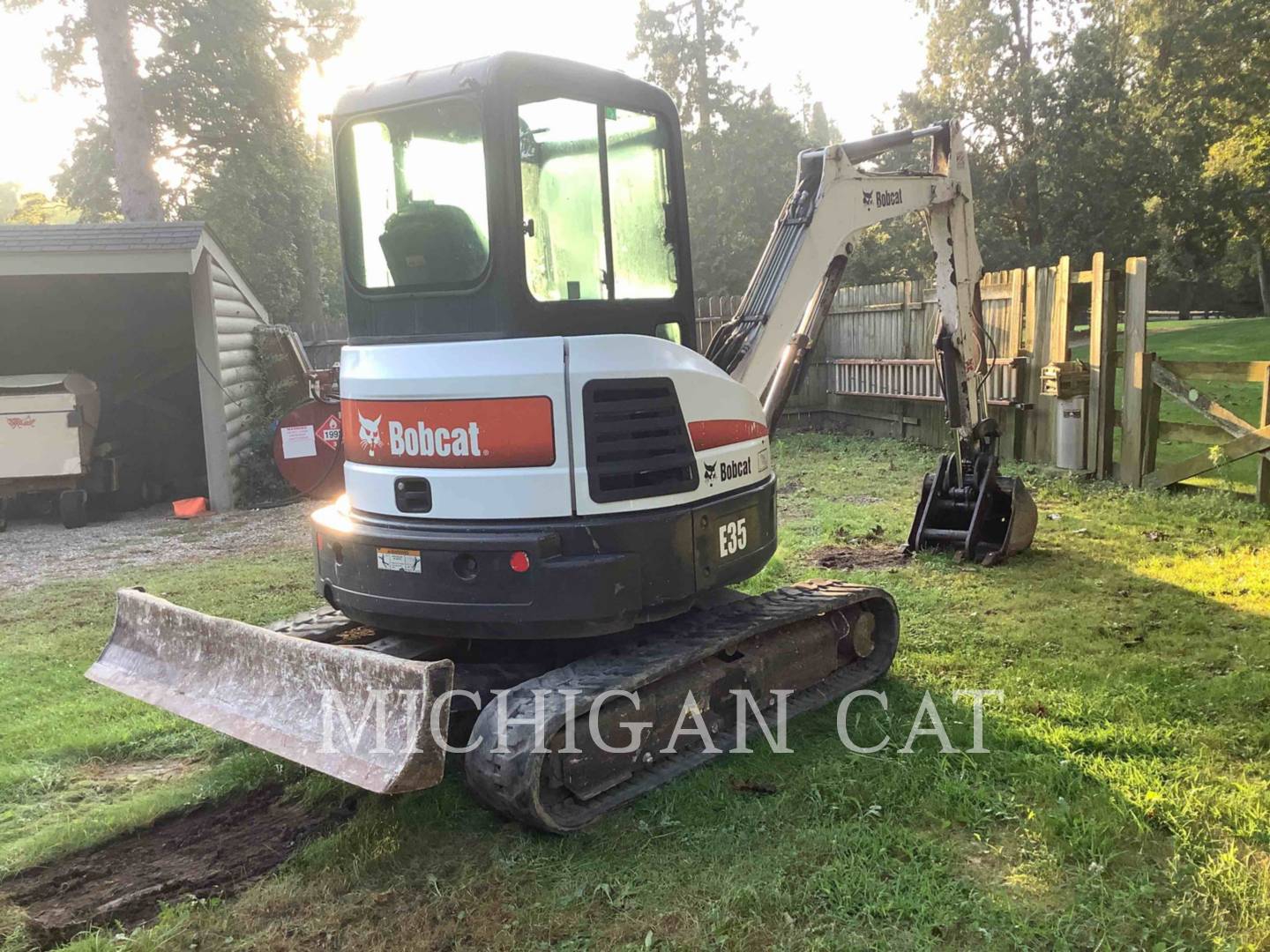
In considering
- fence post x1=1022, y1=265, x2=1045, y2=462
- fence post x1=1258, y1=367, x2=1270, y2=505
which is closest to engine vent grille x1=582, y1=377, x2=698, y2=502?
fence post x1=1258, y1=367, x2=1270, y2=505

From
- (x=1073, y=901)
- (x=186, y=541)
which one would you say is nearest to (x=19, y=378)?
(x=186, y=541)

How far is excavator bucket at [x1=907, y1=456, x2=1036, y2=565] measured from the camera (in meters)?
6.86

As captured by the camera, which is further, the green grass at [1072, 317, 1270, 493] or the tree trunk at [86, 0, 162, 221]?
the tree trunk at [86, 0, 162, 221]

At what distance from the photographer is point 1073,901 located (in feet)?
9.65

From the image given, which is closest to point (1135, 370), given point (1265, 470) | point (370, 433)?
point (1265, 470)

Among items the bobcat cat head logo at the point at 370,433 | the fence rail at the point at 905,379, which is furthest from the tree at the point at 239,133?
the bobcat cat head logo at the point at 370,433

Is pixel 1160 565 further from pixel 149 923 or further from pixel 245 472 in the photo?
pixel 245 472

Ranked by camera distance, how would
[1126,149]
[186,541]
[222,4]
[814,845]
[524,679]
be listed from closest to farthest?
[814,845] < [524,679] < [186,541] < [222,4] < [1126,149]

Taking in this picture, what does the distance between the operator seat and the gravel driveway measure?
575 cm

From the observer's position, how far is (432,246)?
376 cm

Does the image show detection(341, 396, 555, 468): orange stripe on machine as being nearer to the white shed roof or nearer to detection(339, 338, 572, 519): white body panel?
detection(339, 338, 572, 519): white body panel

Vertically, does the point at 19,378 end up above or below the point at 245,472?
above

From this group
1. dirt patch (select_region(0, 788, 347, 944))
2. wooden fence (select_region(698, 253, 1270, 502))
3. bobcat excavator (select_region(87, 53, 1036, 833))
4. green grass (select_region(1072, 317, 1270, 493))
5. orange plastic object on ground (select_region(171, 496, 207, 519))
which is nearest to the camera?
dirt patch (select_region(0, 788, 347, 944))

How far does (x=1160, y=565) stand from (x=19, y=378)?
1158 centimetres
